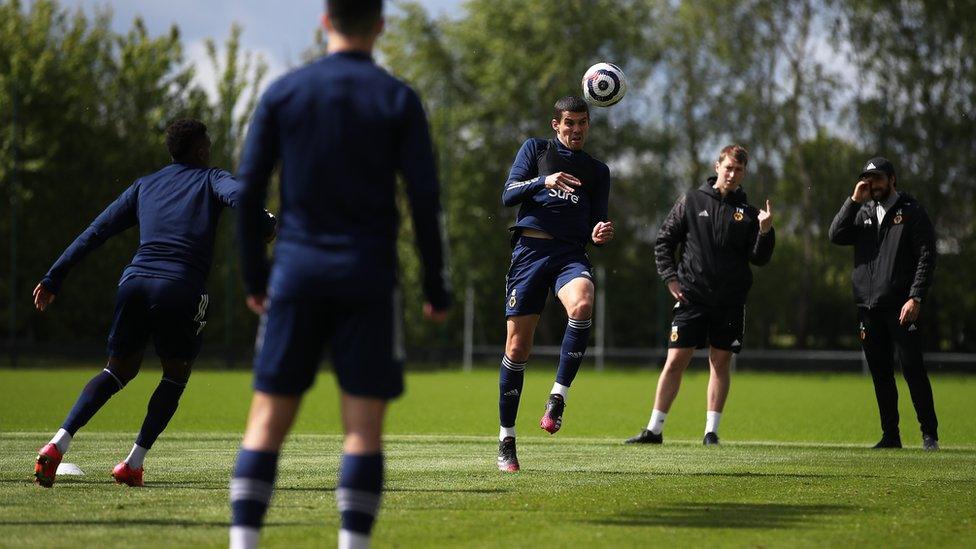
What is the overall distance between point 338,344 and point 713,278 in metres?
6.54

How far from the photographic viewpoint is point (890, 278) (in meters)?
10.7

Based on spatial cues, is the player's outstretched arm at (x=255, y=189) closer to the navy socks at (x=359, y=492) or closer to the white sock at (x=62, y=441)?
the navy socks at (x=359, y=492)

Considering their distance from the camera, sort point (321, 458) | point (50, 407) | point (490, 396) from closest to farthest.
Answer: point (321, 458), point (50, 407), point (490, 396)

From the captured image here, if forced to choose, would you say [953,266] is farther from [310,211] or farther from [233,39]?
[310,211]

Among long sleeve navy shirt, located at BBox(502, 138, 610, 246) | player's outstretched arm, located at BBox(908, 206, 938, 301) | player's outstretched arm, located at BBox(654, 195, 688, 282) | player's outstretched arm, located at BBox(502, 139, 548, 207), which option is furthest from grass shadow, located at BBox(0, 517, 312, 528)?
player's outstretched arm, located at BBox(908, 206, 938, 301)

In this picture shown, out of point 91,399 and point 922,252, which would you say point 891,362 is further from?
point 91,399

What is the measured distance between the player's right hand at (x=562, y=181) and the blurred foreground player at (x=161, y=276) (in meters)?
1.72

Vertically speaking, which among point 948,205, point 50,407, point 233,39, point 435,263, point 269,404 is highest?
point 233,39

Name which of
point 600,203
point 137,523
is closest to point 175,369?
point 137,523

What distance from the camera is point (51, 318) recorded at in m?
29.3

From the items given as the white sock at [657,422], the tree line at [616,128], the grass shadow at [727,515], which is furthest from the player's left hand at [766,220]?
the tree line at [616,128]

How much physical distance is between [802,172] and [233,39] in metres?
15.5

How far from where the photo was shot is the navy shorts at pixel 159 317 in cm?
712

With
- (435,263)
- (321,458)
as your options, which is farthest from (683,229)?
(435,263)
